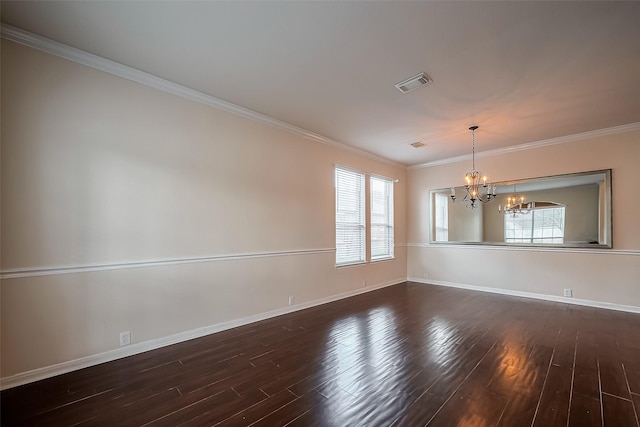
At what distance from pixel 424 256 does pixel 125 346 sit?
5821mm

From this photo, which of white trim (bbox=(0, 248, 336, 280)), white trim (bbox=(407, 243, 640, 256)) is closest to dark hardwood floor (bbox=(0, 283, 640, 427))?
white trim (bbox=(0, 248, 336, 280))

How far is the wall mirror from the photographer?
443 centimetres

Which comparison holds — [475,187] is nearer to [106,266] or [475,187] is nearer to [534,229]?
[534,229]

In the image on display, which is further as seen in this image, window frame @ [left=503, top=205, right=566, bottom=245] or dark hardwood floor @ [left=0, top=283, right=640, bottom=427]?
window frame @ [left=503, top=205, right=566, bottom=245]

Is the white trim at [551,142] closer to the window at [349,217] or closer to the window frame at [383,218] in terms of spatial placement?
the window frame at [383,218]

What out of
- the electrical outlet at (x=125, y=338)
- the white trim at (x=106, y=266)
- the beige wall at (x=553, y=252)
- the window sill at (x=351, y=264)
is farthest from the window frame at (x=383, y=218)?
the electrical outlet at (x=125, y=338)

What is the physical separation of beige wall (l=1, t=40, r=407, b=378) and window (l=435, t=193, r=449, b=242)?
3.79 m

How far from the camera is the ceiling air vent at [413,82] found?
9.25 feet

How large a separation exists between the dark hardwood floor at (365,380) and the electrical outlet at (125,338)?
234 mm

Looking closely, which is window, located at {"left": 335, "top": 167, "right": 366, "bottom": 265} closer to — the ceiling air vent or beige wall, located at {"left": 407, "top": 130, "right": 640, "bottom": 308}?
beige wall, located at {"left": 407, "top": 130, "right": 640, "bottom": 308}

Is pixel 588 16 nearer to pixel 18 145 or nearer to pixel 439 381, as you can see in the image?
pixel 439 381

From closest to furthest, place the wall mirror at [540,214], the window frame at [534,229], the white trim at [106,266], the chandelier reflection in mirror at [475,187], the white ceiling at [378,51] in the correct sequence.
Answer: the white ceiling at [378,51] → the white trim at [106,266] → the chandelier reflection in mirror at [475,187] → the wall mirror at [540,214] → the window frame at [534,229]

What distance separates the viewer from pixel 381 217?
6.11 metres

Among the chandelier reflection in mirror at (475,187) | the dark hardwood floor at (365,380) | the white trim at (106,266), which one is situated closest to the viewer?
the dark hardwood floor at (365,380)
